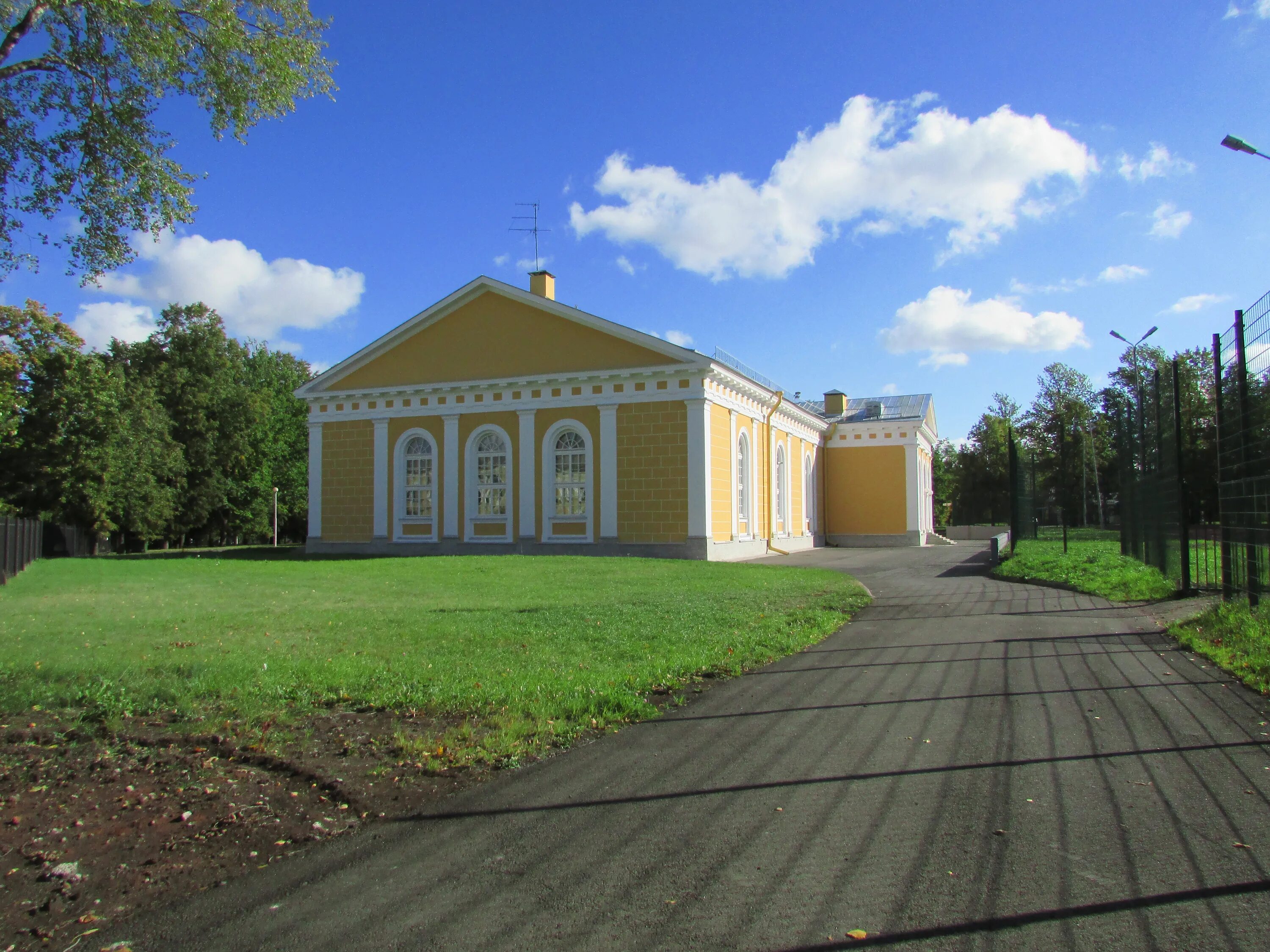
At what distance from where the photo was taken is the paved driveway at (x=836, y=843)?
308 cm

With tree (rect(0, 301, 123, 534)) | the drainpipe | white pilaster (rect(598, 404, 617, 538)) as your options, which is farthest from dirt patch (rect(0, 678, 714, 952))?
tree (rect(0, 301, 123, 534))

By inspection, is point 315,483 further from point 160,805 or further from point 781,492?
point 160,805

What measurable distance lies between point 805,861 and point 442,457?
1044 inches

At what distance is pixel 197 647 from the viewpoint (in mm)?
Answer: 8453

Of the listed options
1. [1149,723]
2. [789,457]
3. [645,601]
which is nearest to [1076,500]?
[789,457]

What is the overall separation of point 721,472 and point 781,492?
7.32 m

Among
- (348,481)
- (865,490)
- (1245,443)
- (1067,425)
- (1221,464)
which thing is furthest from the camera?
(1067,425)

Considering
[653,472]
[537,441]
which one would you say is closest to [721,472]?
[653,472]

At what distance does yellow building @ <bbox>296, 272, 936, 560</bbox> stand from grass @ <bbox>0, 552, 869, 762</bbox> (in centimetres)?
832

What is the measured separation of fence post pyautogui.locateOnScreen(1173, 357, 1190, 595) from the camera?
485 inches

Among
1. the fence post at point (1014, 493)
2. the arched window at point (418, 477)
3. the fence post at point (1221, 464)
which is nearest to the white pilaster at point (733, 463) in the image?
Result: the fence post at point (1014, 493)

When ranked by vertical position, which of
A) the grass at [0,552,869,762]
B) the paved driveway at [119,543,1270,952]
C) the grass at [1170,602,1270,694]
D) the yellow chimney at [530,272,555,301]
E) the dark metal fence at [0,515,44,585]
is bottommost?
the paved driveway at [119,543,1270,952]

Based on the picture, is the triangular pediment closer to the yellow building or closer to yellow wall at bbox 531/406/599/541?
the yellow building

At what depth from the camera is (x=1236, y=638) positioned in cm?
809
